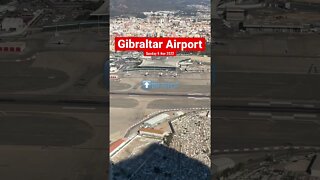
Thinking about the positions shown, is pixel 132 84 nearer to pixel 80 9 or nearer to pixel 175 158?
pixel 175 158

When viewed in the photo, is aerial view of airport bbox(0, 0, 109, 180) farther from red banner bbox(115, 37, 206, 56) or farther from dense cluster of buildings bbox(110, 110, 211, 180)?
red banner bbox(115, 37, 206, 56)

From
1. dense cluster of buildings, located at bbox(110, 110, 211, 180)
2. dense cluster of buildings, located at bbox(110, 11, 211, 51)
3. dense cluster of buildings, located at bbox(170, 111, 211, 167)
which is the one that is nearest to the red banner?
dense cluster of buildings, located at bbox(110, 11, 211, 51)

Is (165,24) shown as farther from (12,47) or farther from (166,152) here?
(12,47)

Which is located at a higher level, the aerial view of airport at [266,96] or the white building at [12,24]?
the white building at [12,24]

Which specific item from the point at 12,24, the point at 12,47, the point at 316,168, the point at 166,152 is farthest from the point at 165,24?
the point at 12,24

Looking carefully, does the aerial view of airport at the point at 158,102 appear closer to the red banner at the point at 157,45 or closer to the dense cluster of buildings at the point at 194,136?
the dense cluster of buildings at the point at 194,136

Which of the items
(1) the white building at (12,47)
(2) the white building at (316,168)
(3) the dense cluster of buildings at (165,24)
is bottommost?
(2) the white building at (316,168)

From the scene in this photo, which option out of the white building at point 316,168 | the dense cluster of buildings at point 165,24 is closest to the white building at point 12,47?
the dense cluster of buildings at point 165,24

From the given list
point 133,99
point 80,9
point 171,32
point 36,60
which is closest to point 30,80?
point 36,60
